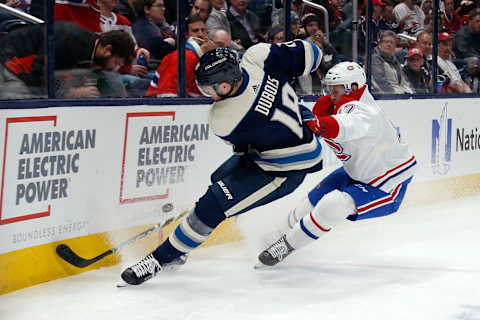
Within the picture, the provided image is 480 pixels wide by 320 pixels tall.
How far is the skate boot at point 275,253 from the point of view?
157 inches

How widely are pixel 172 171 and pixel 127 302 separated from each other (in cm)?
123

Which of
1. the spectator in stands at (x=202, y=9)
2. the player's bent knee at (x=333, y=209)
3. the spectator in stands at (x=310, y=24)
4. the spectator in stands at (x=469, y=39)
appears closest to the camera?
the player's bent knee at (x=333, y=209)

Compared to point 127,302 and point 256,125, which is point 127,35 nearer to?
point 256,125

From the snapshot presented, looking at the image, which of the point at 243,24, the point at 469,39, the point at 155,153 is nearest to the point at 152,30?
the point at 155,153

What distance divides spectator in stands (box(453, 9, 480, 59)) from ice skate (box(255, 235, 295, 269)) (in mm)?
3898

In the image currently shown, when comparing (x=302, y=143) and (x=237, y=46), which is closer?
(x=302, y=143)

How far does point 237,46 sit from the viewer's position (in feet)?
16.2

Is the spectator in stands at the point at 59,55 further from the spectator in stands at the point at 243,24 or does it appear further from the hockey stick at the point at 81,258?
the spectator in stands at the point at 243,24

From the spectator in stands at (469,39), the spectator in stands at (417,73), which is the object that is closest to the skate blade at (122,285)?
the spectator in stands at (417,73)

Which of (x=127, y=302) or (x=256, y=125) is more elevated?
(x=256, y=125)

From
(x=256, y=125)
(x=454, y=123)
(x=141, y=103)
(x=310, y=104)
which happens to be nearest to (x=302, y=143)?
(x=256, y=125)

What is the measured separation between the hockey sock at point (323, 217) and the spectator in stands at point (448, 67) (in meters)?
3.41

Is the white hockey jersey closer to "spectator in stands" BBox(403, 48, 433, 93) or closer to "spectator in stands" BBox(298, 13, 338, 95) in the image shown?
"spectator in stands" BBox(298, 13, 338, 95)

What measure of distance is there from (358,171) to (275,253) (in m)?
0.61
